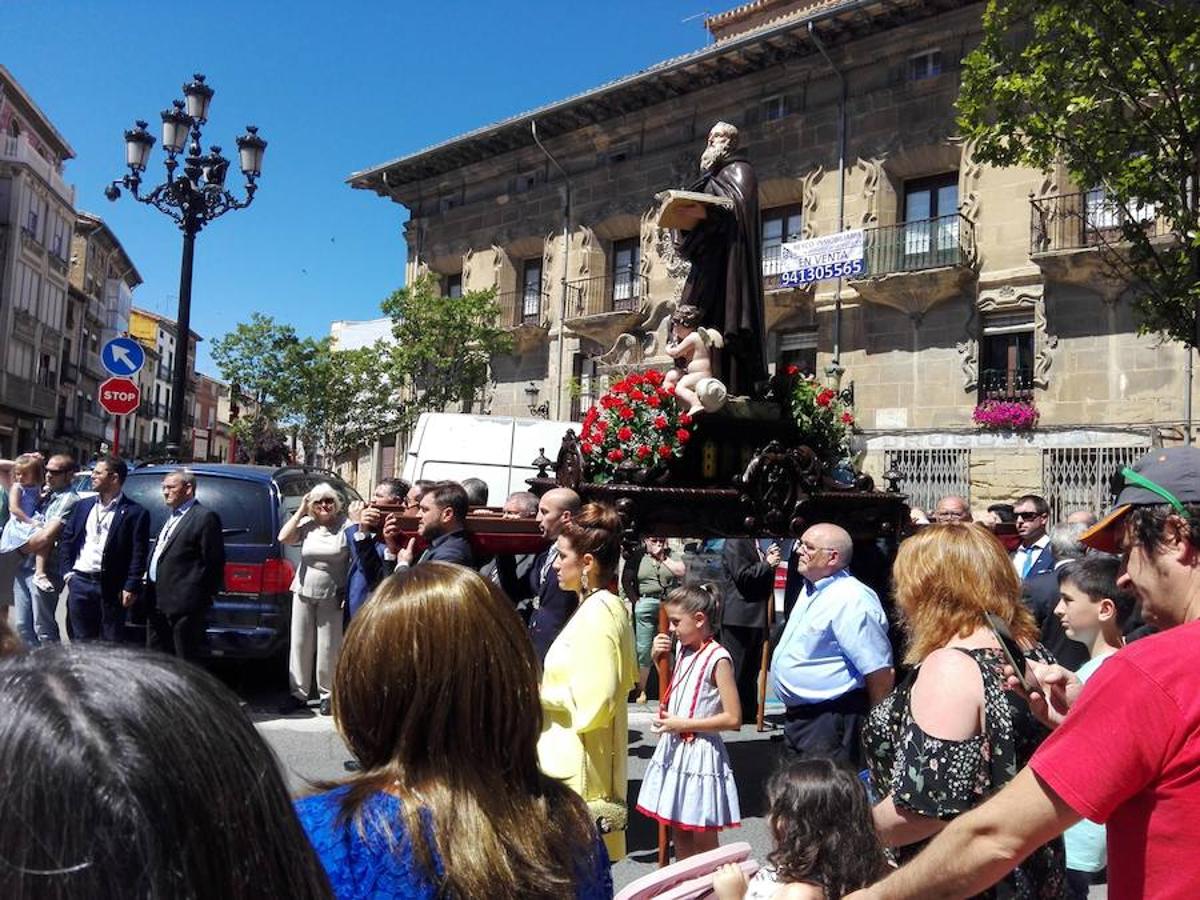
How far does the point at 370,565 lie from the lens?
733 centimetres

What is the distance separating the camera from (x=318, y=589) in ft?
26.3

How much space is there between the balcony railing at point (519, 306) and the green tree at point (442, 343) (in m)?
0.37

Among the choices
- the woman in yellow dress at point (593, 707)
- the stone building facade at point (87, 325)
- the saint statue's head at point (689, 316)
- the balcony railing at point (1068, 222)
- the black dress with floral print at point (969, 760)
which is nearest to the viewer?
the black dress with floral print at point (969, 760)

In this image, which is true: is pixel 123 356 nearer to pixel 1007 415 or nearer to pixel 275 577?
pixel 275 577

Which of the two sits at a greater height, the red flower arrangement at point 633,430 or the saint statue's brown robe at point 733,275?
the saint statue's brown robe at point 733,275

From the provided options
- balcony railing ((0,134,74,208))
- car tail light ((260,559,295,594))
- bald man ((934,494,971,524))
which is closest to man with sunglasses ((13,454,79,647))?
car tail light ((260,559,295,594))

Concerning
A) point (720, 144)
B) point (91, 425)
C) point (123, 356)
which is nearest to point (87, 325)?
point (91, 425)

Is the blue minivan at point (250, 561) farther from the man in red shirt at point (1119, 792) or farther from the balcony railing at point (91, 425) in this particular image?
the balcony railing at point (91, 425)

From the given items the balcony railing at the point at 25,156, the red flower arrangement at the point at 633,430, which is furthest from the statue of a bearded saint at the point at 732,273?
the balcony railing at the point at 25,156

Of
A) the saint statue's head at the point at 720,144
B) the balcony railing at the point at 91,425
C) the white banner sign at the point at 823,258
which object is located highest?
the white banner sign at the point at 823,258

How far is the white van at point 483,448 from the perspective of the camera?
16.0 meters

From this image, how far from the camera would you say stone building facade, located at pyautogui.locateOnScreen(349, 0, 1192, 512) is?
19172mm

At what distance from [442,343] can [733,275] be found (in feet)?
70.5

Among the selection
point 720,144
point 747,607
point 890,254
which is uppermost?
point 890,254
